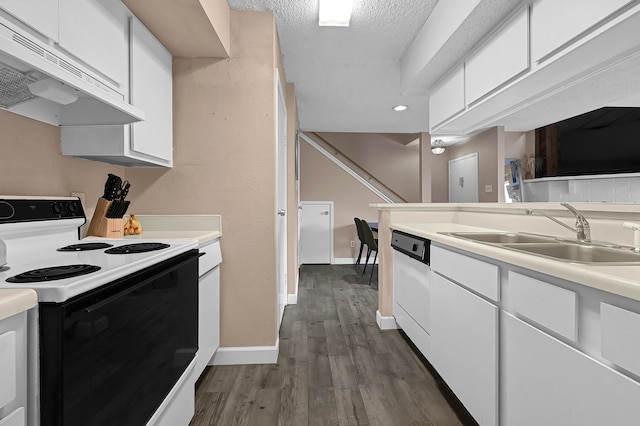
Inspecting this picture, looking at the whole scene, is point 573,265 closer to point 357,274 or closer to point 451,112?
point 451,112

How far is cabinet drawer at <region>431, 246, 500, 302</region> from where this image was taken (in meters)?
1.25

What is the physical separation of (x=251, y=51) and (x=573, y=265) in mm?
2075

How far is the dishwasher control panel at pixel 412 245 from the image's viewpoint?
1.97 meters

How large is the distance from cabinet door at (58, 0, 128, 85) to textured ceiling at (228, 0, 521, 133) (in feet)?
2.74

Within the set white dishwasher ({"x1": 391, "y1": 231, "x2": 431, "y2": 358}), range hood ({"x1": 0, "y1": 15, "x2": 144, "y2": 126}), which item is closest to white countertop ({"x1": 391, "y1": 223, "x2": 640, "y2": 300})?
white dishwasher ({"x1": 391, "y1": 231, "x2": 431, "y2": 358})

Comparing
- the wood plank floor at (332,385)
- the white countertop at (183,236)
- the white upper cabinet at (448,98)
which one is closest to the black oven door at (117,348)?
the white countertop at (183,236)

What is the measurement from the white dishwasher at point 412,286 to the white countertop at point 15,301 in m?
1.78

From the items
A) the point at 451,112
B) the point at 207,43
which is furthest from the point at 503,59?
the point at 207,43

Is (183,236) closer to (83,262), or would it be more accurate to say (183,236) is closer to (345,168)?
(83,262)

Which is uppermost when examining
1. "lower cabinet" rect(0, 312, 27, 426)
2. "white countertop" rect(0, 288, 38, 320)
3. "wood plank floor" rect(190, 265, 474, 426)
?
"white countertop" rect(0, 288, 38, 320)

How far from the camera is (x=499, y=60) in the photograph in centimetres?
187

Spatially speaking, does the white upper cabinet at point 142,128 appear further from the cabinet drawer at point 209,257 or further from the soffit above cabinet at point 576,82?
the soffit above cabinet at point 576,82

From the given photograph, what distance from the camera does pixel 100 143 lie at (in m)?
1.56

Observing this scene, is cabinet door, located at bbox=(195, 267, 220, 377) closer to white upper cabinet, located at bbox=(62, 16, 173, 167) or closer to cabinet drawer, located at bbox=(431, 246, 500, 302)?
white upper cabinet, located at bbox=(62, 16, 173, 167)
